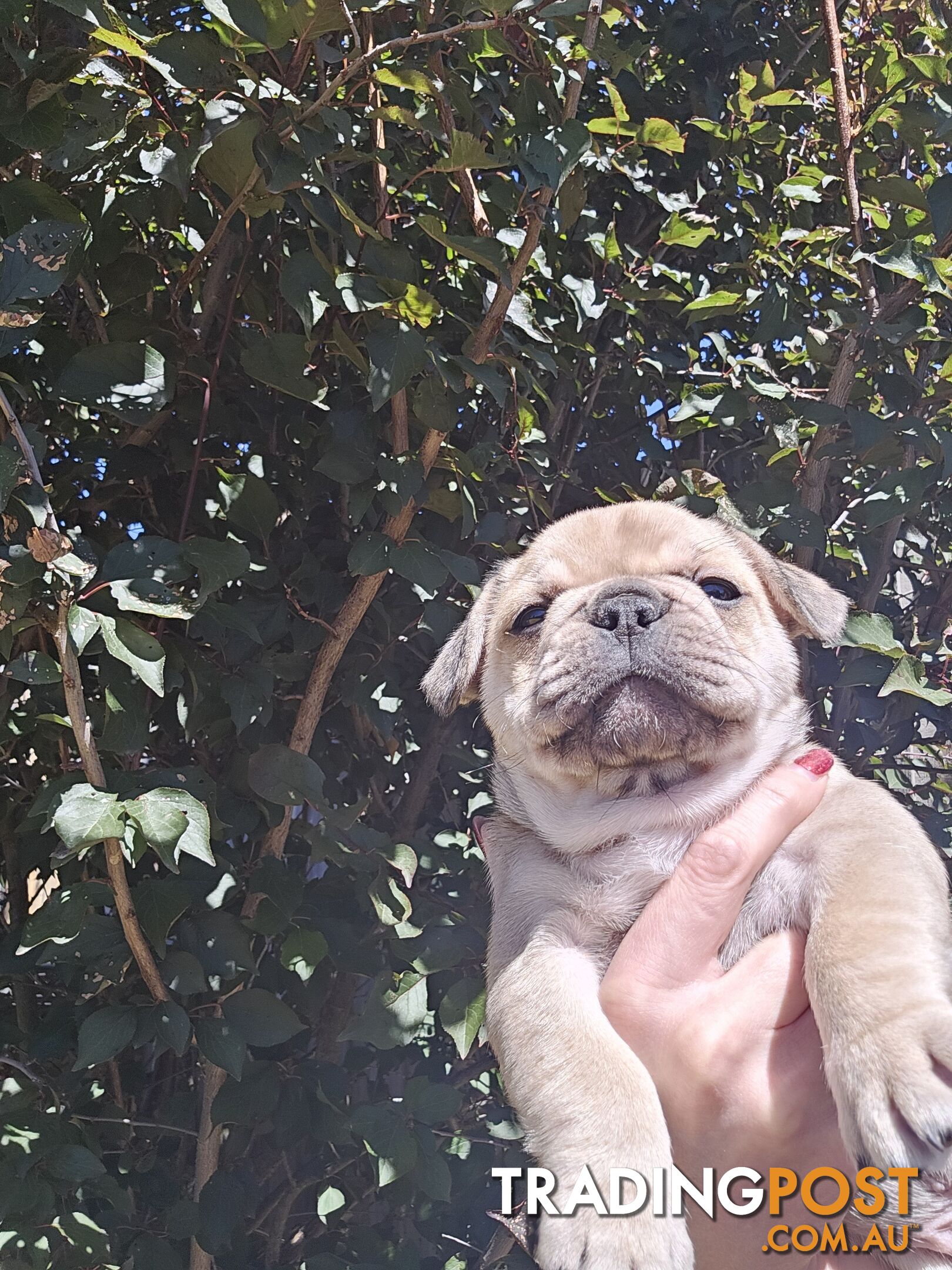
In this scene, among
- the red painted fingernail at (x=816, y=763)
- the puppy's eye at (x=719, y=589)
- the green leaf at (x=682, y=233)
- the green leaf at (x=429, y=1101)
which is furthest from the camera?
the green leaf at (x=682, y=233)

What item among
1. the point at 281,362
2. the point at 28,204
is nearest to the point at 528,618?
the point at 281,362

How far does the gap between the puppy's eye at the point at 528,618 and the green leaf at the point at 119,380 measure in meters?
1.08

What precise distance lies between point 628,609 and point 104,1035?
1.64 m

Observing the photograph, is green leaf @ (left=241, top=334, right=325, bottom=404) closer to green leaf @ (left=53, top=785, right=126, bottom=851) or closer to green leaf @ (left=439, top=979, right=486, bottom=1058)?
green leaf @ (left=53, top=785, right=126, bottom=851)

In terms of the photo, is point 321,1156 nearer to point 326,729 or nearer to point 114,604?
point 326,729

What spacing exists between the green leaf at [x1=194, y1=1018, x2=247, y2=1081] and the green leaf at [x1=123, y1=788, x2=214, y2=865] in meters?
0.66

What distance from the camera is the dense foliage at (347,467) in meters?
2.21

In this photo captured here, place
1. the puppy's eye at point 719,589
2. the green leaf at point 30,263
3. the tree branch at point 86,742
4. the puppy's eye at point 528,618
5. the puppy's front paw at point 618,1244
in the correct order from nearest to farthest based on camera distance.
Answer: the puppy's front paw at point 618,1244, the green leaf at point 30,263, the tree branch at point 86,742, the puppy's eye at point 719,589, the puppy's eye at point 528,618

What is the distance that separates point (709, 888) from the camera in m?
2.31

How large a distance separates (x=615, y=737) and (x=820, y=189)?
2.39 metres

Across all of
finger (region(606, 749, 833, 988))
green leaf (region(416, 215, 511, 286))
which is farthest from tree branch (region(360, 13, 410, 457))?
finger (region(606, 749, 833, 988))

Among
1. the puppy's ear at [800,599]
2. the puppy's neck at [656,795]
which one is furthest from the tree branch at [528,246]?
the puppy's neck at [656,795]

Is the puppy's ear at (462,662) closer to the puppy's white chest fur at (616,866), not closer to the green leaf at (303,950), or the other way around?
the puppy's white chest fur at (616,866)

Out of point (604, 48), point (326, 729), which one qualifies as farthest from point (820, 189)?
point (326, 729)
